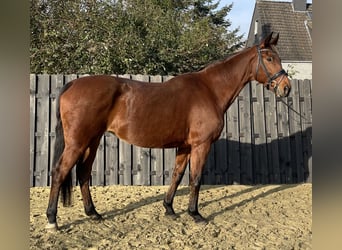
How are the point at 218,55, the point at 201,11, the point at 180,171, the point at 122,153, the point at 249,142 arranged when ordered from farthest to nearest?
the point at 201,11 → the point at 218,55 → the point at 249,142 → the point at 122,153 → the point at 180,171

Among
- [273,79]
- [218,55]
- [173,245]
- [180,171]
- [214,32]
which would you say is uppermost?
[214,32]

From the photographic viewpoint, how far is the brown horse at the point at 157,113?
3742 millimetres

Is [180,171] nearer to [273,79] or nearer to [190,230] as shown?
[190,230]

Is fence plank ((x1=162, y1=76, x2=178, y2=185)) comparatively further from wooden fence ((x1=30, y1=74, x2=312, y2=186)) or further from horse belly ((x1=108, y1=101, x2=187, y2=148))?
horse belly ((x1=108, y1=101, x2=187, y2=148))

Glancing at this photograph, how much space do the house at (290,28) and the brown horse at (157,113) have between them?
16.8 meters

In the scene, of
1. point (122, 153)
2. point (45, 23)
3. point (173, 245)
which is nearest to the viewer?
point (173, 245)

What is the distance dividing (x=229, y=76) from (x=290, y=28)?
807 inches

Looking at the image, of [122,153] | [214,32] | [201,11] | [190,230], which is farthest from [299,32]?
[190,230]

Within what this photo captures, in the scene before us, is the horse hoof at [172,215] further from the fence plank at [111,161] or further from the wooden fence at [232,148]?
the fence plank at [111,161]

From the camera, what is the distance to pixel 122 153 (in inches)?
243

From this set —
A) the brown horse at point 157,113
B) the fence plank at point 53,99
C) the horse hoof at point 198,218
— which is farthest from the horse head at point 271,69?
the fence plank at point 53,99

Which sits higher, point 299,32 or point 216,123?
point 299,32

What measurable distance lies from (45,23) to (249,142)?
221 inches

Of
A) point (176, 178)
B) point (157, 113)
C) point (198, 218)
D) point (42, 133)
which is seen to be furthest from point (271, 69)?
point (42, 133)
